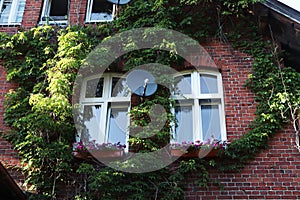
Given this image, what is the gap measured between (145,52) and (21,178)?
3329mm

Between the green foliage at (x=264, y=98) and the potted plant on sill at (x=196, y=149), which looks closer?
the potted plant on sill at (x=196, y=149)

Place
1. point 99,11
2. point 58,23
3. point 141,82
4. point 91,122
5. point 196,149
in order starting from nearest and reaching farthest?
point 196,149
point 141,82
point 91,122
point 58,23
point 99,11

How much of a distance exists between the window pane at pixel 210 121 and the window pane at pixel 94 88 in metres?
2.10

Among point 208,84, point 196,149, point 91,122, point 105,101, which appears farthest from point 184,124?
point 91,122

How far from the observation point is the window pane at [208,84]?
715 cm

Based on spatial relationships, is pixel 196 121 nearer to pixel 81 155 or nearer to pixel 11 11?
pixel 81 155

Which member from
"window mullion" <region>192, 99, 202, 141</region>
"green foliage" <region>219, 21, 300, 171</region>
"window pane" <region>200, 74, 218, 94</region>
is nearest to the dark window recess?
"window pane" <region>200, 74, 218, 94</region>

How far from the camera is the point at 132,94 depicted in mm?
7090

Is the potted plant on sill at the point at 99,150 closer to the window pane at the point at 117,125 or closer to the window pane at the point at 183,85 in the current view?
the window pane at the point at 117,125

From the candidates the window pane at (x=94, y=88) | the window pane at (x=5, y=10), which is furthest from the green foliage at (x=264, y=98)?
the window pane at (x=5, y=10)

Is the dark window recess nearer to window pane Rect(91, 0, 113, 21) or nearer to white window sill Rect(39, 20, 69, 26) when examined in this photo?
window pane Rect(91, 0, 113, 21)

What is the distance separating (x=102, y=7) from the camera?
28.6 feet

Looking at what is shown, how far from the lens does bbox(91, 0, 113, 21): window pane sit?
8516mm

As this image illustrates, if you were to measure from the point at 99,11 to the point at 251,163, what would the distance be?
196 inches
